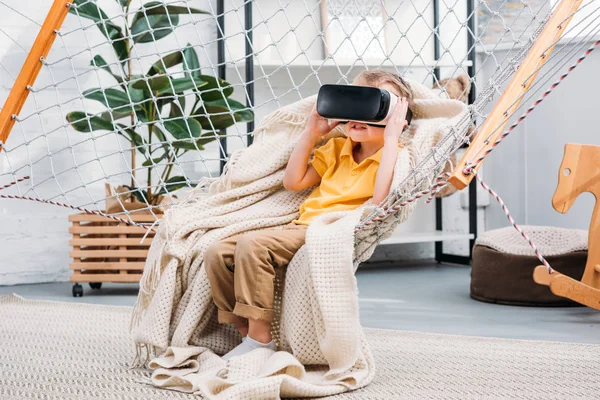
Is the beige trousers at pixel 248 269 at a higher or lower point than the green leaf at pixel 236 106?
lower

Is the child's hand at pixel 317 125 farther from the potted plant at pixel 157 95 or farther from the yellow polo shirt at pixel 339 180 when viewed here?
the potted plant at pixel 157 95

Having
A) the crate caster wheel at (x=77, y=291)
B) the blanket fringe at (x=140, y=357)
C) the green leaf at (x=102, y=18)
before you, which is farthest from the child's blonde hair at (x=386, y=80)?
the crate caster wheel at (x=77, y=291)

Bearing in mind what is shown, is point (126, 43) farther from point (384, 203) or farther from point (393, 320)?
point (384, 203)

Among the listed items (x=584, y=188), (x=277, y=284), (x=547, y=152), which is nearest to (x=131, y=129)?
(x=277, y=284)

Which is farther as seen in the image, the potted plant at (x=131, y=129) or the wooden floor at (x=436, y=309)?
the potted plant at (x=131, y=129)

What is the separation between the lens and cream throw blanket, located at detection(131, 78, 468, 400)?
3.80ft

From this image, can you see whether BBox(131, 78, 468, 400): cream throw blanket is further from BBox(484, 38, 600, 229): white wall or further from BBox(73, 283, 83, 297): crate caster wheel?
BBox(484, 38, 600, 229): white wall

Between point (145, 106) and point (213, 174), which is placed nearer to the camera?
point (145, 106)

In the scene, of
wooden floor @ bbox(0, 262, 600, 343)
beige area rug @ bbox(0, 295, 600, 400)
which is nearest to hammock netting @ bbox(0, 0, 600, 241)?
wooden floor @ bbox(0, 262, 600, 343)

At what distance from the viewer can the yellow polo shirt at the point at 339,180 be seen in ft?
4.38

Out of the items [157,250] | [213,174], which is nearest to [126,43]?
[213,174]

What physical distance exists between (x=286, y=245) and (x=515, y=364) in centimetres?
46

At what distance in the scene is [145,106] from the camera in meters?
2.24

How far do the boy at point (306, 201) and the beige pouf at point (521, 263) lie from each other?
2.48 ft
